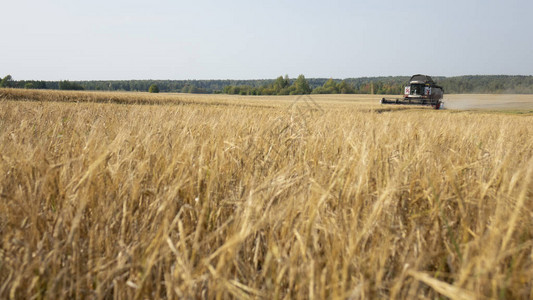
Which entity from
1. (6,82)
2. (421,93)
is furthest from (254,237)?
(6,82)

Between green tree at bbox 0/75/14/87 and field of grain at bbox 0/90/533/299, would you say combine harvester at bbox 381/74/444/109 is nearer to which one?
field of grain at bbox 0/90/533/299

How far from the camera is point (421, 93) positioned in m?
24.0

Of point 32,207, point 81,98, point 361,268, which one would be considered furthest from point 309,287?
point 81,98

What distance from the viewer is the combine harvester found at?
23.2 m

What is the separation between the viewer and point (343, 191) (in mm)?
1356

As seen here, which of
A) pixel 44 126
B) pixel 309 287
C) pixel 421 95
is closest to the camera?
pixel 309 287

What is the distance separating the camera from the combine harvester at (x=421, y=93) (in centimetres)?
2320

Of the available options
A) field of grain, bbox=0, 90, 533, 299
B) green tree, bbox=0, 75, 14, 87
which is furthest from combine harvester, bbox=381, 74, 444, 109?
green tree, bbox=0, 75, 14, 87

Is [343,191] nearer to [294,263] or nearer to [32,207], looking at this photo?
[294,263]

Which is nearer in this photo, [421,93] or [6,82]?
[421,93]

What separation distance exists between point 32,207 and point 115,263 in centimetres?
32

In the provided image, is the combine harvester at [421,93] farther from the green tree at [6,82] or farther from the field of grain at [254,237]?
the green tree at [6,82]

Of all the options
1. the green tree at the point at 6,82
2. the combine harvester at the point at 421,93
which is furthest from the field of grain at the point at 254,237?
the green tree at the point at 6,82

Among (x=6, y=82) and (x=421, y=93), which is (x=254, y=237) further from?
(x=6, y=82)
